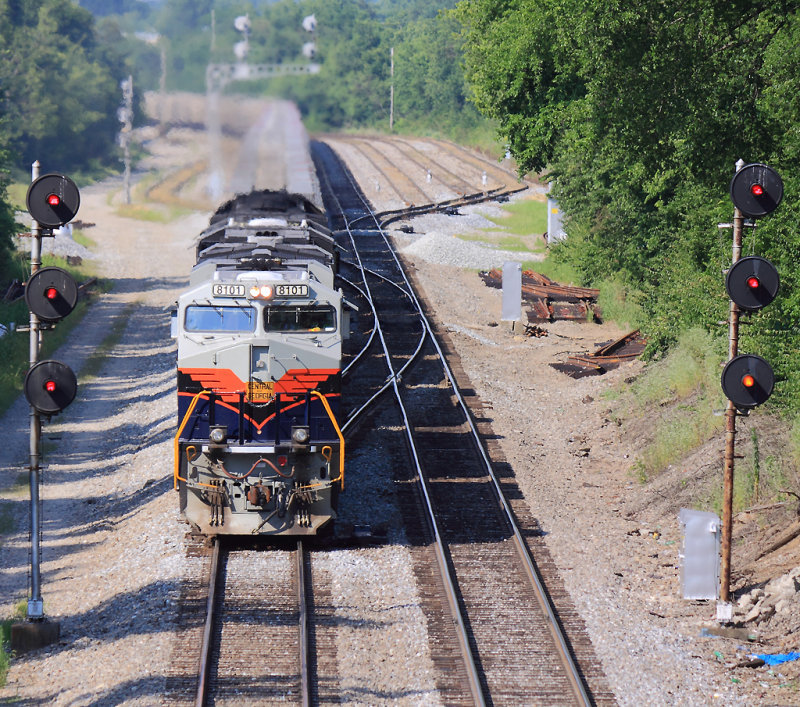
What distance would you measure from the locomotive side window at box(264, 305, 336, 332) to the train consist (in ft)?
0.05

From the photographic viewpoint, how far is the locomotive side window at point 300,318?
16422 millimetres

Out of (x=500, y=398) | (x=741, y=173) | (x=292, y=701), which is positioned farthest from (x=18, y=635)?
(x=500, y=398)

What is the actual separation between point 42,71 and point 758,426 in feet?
229

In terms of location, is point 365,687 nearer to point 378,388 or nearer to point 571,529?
point 571,529

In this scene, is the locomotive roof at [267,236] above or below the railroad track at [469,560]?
above

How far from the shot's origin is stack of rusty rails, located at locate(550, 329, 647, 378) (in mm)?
27438

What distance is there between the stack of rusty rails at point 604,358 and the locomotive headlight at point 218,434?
13588 millimetres

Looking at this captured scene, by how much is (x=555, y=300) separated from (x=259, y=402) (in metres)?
19.7

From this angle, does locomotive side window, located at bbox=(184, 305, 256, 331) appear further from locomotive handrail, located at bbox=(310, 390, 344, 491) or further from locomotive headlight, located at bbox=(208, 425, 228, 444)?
locomotive headlight, located at bbox=(208, 425, 228, 444)

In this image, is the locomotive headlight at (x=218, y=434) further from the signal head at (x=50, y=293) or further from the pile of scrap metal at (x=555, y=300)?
the pile of scrap metal at (x=555, y=300)

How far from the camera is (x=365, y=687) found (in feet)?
41.8

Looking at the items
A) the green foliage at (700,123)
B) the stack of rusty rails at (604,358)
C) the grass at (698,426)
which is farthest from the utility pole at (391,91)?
the grass at (698,426)

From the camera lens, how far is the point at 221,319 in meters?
16.5

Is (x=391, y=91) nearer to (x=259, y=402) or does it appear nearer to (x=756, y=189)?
(x=259, y=402)
